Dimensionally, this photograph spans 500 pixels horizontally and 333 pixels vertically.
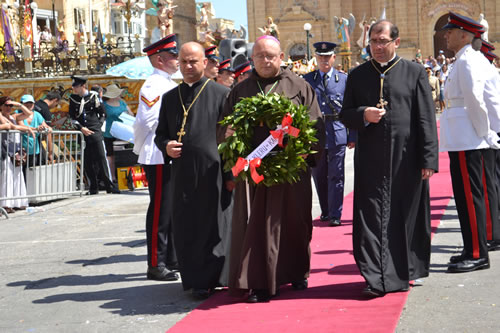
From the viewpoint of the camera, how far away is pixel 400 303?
231 inches

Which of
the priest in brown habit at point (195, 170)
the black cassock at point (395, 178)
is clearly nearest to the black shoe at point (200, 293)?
the priest in brown habit at point (195, 170)

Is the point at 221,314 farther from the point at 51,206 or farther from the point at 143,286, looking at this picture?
the point at 51,206

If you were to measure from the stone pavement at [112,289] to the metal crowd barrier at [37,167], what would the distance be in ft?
6.48

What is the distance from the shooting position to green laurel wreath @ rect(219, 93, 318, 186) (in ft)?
20.1

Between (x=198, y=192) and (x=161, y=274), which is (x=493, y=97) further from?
(x=161, y=274)

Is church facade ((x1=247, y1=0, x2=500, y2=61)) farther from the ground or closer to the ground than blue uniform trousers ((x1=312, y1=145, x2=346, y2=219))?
farther from the ground

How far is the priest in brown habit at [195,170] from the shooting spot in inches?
257

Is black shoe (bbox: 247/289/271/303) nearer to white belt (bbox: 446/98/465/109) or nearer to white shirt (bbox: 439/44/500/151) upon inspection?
white shirt (bbox: 439/44/500/151)

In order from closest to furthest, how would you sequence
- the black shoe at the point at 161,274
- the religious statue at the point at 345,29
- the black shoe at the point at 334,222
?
the black shoe at the point at 161,274, the black shoe at the point at 334,222, the religious statue at the point at 345,29

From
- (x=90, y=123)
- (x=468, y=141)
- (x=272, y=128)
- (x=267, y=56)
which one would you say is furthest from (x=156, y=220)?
(x=90, y=123)

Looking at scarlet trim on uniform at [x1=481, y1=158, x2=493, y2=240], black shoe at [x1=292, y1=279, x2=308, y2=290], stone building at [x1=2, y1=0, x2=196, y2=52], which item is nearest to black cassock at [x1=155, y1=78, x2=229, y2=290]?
black shoe at [x1=292, y1=279, x2=308, y2=290]

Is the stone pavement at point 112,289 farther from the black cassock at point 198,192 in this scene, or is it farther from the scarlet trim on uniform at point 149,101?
the scarlet trim on uniform at point 149,101

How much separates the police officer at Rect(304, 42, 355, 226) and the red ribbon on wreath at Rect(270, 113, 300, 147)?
3799 mm

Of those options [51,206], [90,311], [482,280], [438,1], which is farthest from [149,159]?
[438,1]
